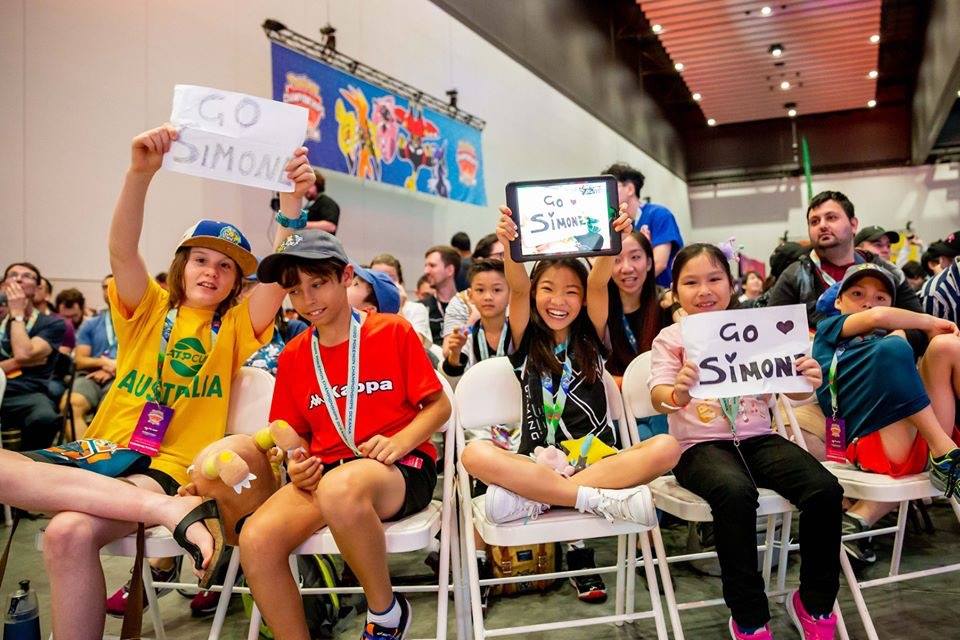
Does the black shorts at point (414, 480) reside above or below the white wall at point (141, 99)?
below

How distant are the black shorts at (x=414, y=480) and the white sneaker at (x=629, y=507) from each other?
51cm

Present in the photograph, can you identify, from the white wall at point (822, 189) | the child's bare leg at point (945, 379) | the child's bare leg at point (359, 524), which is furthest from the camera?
the white wall at point (822, 189)

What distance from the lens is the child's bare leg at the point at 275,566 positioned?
178cm

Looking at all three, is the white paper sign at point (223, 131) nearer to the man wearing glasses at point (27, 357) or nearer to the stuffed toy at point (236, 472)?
the stuffed toy at point (236, 472)

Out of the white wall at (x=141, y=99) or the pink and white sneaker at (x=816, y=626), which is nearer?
the pink and white sneaker at (x=816, y=626)

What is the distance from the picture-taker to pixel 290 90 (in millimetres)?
5824

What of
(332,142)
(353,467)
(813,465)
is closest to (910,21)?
(332,142)

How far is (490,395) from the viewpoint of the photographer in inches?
96.6

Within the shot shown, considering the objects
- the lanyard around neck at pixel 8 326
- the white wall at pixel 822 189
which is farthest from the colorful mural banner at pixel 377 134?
the white wall at pixel 822 189

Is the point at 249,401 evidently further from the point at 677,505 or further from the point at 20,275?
the point at 20,275

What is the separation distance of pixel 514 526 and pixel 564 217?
3.39 feet

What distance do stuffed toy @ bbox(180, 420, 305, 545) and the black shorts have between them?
Answer: 0.19 metres

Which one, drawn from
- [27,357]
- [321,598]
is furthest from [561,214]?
[27,357]

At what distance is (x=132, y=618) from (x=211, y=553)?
0.30 m
